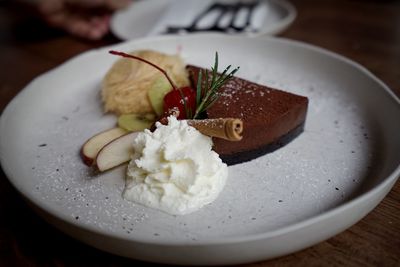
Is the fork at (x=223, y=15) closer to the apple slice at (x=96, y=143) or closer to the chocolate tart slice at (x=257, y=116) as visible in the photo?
the chocolate tart slice at (x=257, y=116)

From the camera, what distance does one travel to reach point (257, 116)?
4.13ft

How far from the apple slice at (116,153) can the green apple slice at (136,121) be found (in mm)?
117

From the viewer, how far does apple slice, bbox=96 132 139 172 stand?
1161mm

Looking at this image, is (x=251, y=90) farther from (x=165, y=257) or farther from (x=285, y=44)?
(x=165, y=257)

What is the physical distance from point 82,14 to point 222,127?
1.61 m

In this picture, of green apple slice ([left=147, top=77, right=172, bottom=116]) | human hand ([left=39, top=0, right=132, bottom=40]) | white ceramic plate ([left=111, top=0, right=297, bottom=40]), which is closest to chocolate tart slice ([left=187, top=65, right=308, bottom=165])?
green apple slice ([left=147, top=77, right=172, bottom=116])

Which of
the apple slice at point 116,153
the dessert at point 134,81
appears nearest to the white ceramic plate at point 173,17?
the dessert at point 134,81

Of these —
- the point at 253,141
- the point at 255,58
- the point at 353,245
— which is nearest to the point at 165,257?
the point at 353,245

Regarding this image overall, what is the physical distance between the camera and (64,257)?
3.05 feet

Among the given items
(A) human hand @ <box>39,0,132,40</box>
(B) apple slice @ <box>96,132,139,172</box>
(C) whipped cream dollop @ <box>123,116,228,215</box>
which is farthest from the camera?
(A) human hand @ <box>39,0,132,40</box>

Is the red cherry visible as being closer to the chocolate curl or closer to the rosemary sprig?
the rosemary sprig

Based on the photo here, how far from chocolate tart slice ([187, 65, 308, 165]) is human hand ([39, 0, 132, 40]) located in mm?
1047

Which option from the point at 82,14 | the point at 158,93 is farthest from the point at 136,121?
the point at 82,14

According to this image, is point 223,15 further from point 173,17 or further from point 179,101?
point 179,101
